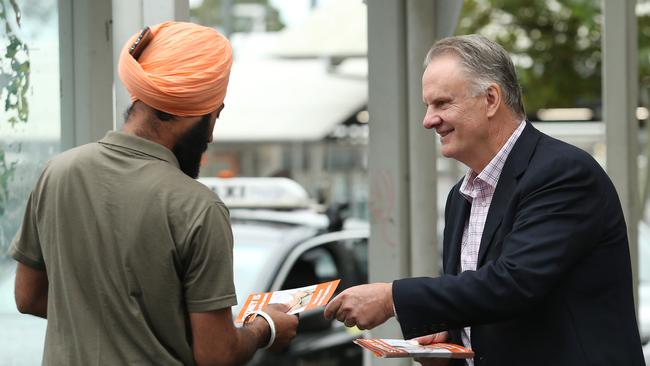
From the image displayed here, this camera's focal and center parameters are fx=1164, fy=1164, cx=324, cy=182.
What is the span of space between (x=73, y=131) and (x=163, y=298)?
1373 millimetres

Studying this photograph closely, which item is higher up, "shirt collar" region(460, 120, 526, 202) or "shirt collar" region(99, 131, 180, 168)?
"shirt collar" region(99, 131, 180, 168)

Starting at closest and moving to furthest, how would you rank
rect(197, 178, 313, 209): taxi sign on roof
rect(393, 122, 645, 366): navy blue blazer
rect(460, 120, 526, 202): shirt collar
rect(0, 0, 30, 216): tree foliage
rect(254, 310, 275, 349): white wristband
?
rect(393, 122, 645, 366): navy blue blazer
rect(254, 310, 275, 349): white wristband
rect(460, 120, 526, 202): shirt collar
rect(0, 0, 30, 216): tree foliage
rect(197, 178, 313, 209): taxi sign on roof

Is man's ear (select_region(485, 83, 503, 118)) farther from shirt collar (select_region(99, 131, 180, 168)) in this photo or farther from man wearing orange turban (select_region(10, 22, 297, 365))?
shirt collar (select_region(99, 131, 180, 168))

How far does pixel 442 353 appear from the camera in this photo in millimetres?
3119

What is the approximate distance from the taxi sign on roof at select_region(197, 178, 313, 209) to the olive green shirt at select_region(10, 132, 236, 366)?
6.96m

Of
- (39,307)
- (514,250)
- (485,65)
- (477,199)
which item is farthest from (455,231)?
(39,307)

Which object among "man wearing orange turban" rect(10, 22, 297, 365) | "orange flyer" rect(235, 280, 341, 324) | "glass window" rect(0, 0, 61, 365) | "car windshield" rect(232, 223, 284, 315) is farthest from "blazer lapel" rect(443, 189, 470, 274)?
"car windshield" rect(232, 223, 284, 315)

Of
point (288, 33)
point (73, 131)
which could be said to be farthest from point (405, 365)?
point (288, 33)

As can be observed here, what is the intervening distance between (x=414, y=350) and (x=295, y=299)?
36 centimetres

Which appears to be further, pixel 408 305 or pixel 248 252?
pixel 248 252

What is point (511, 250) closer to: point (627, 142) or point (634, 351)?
point (634, 351)

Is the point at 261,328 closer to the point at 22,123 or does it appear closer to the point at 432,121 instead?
the point at 432,121

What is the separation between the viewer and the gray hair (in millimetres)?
3240

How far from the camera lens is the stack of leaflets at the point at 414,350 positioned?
312cm
